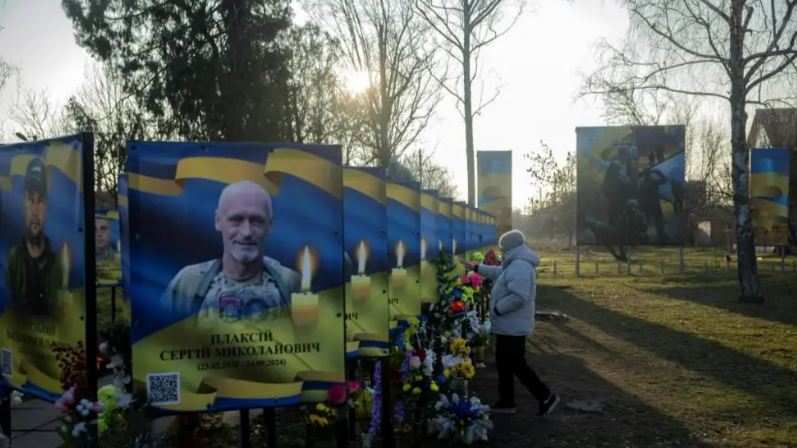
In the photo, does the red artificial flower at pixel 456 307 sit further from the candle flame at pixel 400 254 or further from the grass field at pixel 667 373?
the candle flame at pixel 400 254

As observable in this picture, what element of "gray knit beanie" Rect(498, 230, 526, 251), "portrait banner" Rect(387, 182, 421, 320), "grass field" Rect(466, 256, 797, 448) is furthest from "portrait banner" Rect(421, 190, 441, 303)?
"grass field" Rect(466, 256, 797, 448)

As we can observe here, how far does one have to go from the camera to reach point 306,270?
3791 millimetres

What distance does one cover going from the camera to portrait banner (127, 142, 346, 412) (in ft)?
11.6

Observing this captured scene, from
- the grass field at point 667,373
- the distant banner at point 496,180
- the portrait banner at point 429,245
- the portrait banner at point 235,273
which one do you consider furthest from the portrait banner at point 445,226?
the distant banner at point 496,180

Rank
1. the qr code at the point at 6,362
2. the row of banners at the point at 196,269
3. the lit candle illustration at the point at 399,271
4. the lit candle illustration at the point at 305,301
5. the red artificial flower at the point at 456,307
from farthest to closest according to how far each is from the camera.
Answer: the red artificial flower at the point at 456,307 < the lit candle illustration at the point at 399,271 < the qr code at the point at 6,362 < the lit candle illustration at the point at 305,301 < the row of banners at the point at 196,269

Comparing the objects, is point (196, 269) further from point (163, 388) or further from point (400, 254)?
point (400, 254)

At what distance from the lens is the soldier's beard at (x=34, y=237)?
144 inches

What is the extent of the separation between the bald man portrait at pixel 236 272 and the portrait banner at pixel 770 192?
29.4m

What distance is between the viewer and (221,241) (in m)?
3.62

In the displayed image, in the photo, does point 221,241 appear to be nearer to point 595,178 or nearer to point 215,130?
point 215,130

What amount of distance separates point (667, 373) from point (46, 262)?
7.91 metres

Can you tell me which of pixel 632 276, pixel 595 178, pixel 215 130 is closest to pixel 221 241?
pixel 215 130

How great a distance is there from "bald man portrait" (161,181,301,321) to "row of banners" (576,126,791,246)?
22.5 meters

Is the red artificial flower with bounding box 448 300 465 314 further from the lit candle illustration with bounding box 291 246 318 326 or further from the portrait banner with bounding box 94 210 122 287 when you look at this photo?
the portrait banner with bounding box 94 210 122 287
